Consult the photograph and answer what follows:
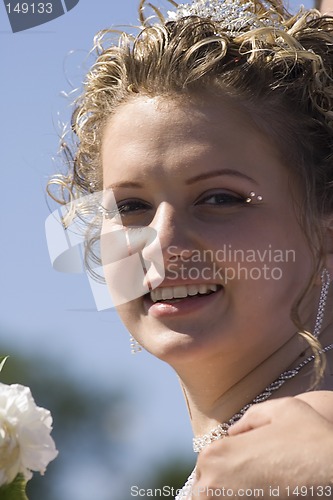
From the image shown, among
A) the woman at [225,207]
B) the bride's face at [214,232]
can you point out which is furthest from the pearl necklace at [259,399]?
the bride's face at [214,232]

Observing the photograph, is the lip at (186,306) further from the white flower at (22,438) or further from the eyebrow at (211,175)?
the white flower at (22,438)

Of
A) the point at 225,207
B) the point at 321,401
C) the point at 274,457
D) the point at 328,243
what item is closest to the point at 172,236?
the point at 225,207

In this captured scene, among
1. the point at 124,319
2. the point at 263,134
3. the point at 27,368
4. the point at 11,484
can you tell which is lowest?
the point at 27,368

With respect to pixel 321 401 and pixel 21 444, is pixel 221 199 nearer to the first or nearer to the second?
pixel 321 401

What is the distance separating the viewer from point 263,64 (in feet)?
13.6

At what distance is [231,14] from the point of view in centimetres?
445

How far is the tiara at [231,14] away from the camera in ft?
14.3

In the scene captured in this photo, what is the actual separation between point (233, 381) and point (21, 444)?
1.32 metres

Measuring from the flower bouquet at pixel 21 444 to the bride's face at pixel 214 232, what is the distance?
41.5 inches

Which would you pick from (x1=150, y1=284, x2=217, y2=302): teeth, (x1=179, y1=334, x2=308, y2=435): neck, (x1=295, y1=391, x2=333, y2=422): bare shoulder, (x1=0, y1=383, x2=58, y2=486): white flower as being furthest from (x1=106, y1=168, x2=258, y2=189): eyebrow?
(x1=0, y1=383, x2=58, y2=486): white flower

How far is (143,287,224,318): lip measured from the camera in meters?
3.71

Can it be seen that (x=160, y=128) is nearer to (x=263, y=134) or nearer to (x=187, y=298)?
(x=263, y=134)

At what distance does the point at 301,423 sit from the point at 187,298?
1112mm

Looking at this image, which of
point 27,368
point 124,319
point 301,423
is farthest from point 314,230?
point 27,368
